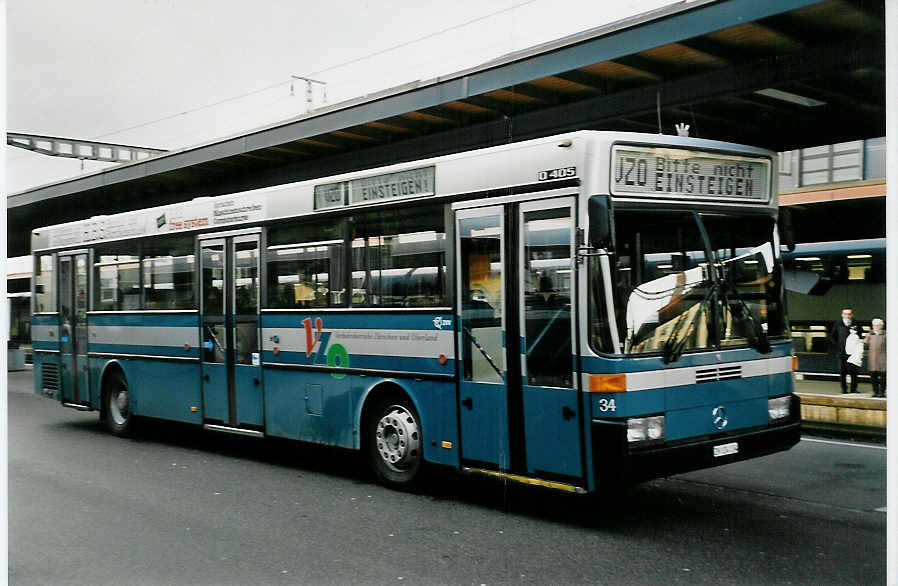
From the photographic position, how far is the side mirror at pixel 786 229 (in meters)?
7.81

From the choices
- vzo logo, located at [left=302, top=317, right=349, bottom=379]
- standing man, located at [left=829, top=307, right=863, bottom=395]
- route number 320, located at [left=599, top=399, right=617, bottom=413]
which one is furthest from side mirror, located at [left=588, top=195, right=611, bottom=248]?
standing man, located at [left=829, top=307, right=863, bottom=395]

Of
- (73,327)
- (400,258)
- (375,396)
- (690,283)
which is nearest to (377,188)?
(400,258)

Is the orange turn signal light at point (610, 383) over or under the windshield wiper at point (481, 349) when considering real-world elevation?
under

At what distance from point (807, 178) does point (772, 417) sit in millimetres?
4328

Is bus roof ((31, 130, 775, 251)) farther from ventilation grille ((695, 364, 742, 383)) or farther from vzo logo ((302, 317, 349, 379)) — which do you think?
ventilation grille ((695, 364, 742, 383))

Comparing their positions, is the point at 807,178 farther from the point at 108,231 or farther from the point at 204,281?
the point at 108,231

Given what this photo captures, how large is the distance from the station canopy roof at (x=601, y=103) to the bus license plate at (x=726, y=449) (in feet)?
11.7

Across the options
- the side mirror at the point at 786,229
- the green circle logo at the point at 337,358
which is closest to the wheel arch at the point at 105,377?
the green circle logo at the point at 337,358

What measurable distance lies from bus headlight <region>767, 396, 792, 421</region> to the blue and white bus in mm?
14

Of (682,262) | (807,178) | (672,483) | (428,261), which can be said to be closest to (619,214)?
(682,262)

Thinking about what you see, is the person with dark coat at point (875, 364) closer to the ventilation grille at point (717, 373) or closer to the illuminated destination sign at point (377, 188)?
the ventilation grille at point (717, 373)

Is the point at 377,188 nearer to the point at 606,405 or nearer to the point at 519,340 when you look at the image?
the point at 519,340

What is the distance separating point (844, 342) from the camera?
12.6 meters

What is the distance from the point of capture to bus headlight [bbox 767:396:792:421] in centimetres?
743
